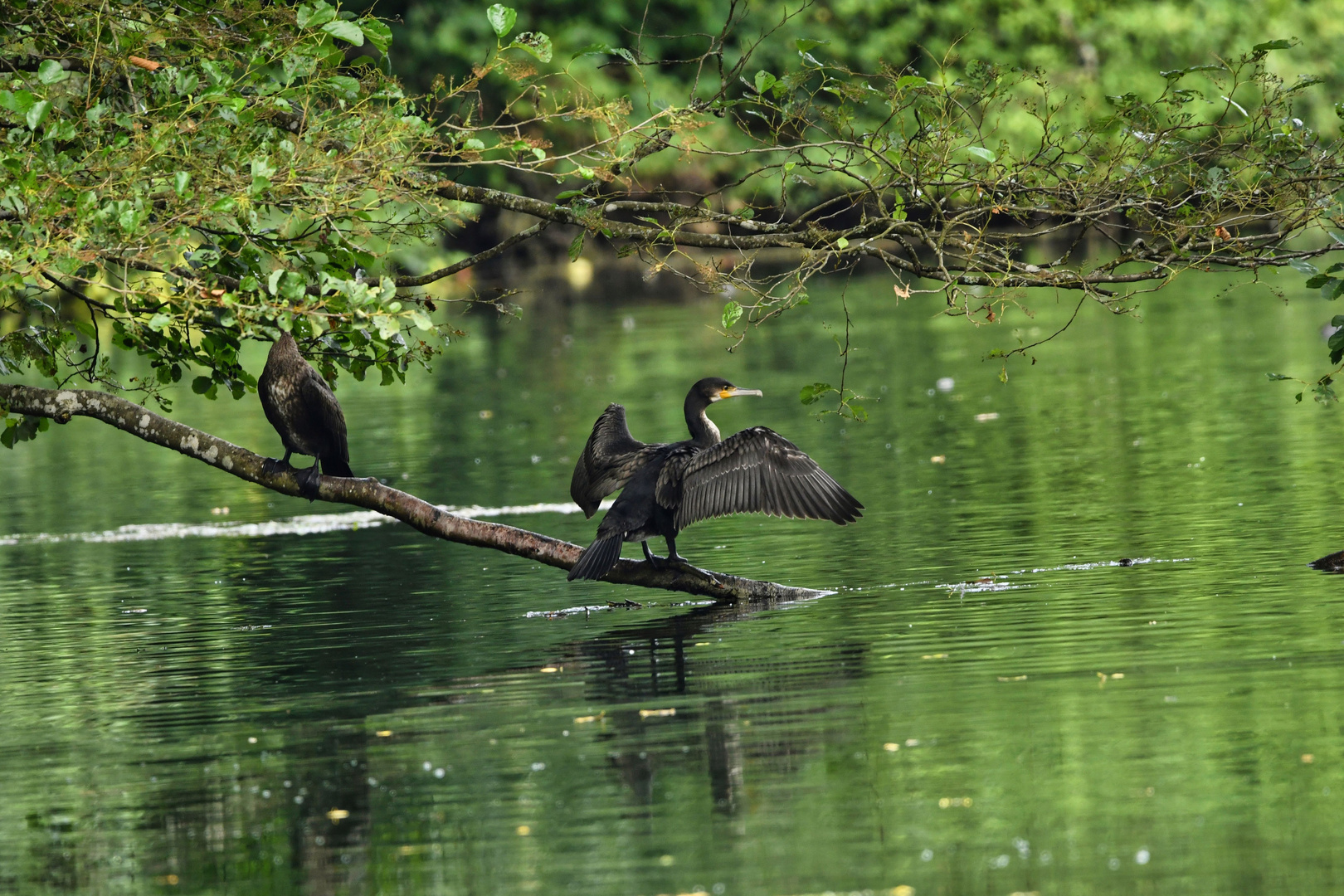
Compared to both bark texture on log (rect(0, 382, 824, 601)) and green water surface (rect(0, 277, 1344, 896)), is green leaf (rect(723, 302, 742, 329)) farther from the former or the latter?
bark texture on log (rect(0, 382, 824, 601))

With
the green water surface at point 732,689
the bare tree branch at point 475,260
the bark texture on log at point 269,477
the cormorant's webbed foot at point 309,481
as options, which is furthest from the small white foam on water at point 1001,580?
the cormorant's webbed foot at point 309,481

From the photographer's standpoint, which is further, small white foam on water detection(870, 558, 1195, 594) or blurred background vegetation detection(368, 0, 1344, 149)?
blurred background vegetation detection(368, 0, 1344, 149)

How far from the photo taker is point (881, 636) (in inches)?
348

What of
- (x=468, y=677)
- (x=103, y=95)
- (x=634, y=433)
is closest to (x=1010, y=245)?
(x=468, y=677)

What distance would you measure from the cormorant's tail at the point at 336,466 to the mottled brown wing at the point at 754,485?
163 cm

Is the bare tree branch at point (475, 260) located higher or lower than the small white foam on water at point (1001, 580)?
higher

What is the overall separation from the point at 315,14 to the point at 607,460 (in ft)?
10.00

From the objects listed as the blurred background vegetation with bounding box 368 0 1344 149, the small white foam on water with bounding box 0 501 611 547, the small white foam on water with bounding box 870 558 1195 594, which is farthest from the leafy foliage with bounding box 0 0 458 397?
the blurred background vegetation with bounding box 368 0 1344 149

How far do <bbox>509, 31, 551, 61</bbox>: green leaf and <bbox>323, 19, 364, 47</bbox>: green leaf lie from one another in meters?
0.65

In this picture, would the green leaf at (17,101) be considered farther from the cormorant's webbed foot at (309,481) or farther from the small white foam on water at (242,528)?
the small white foam on water at (242,528)

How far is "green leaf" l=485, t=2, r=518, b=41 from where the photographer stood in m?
8.51

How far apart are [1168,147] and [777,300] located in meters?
1.94

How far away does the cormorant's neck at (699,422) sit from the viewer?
10.7 meters

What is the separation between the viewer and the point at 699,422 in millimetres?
10867
